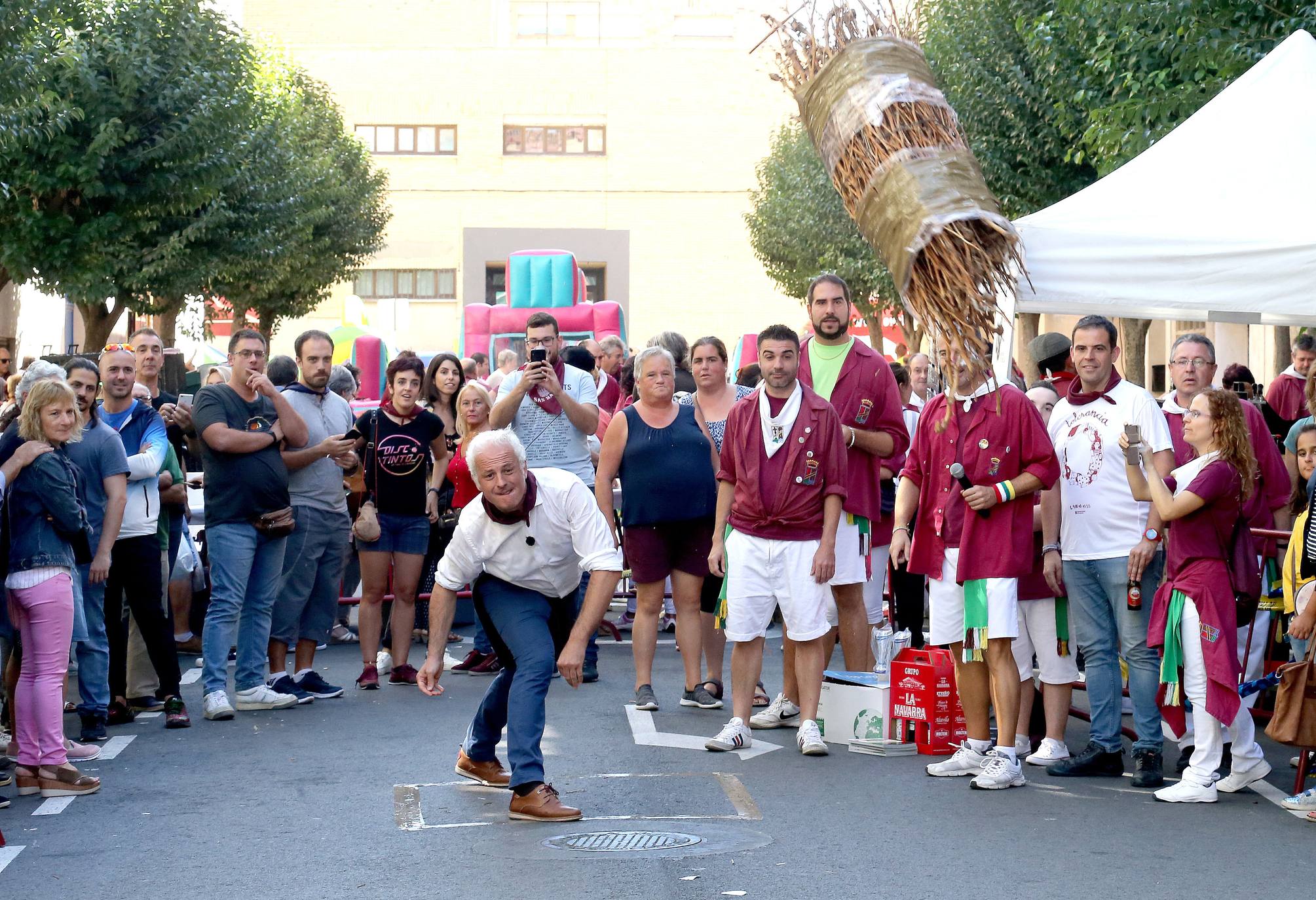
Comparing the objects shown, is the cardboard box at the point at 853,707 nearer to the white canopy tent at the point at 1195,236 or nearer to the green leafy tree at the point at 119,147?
the white canopy tent at the point at 1195,236

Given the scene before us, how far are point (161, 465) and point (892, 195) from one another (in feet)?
14.6

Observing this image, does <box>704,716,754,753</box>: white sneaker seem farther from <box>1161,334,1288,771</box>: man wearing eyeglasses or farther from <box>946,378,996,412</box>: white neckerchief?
<box>1161,334,1288,771</box>: man wearing eyeglasses


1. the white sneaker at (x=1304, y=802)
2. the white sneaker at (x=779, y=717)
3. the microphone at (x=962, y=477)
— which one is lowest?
the white sneaker at (x=1304, y=802)

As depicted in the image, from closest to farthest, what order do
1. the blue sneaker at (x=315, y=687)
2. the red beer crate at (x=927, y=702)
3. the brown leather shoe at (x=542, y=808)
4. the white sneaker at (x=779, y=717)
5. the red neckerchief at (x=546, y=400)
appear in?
the brown leather shoe at (x=542, y=808)
the red beer crate at (x=927, y=702)
the white sneaker at (x=779, y=717)
the blue sneaker at (x=315, y=687)
the red neckerchief at (x=546, y=400)

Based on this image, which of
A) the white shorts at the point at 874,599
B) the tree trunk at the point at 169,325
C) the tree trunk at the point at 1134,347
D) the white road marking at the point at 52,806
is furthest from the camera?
the tree trunk at the point at 169,325

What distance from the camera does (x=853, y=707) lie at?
340 inches

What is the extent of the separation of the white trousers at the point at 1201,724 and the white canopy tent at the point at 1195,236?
1.74 metres

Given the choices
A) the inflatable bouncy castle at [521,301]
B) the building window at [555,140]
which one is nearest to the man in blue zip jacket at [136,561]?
the inflatable bouncy castle at [521,301]

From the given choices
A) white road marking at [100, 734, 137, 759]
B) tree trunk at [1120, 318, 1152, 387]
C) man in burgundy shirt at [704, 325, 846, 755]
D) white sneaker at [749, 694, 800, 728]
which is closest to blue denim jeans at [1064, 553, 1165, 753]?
man in burgundy shirt at [704, 325, 846, 755]

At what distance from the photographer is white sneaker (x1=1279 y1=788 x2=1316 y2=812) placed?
7.08m

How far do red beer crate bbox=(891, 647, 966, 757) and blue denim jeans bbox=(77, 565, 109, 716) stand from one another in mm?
3983

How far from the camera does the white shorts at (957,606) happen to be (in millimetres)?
7664

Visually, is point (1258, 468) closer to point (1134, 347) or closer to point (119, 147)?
point (119, 147)

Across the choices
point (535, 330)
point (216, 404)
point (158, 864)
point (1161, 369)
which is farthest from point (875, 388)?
point (1161, 369)
